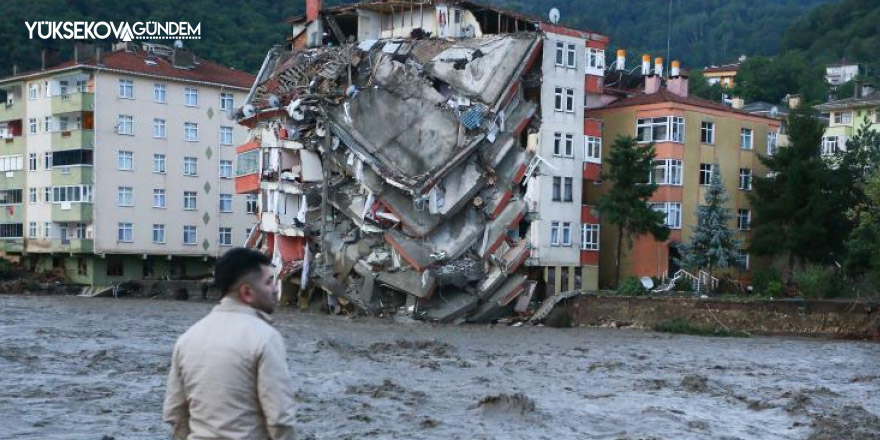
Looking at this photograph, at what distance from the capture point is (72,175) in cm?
7594

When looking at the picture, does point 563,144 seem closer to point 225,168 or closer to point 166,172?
point 225,168

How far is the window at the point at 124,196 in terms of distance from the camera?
76125 millimetres

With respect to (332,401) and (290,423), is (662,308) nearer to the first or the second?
(332,401)

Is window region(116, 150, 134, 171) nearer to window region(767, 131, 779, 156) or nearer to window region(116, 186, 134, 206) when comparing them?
window region(116, 186, 134, 206)

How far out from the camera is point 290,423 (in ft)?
25.4

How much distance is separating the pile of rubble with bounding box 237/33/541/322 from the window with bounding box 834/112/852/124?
40907mm

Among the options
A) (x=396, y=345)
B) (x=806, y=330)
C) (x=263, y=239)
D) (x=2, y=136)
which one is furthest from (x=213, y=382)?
(x=2, y=136)

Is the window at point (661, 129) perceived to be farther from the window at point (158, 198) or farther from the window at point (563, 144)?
the window at point (158, 198)

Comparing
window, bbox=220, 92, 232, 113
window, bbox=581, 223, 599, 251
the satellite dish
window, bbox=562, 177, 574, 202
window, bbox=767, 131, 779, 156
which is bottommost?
window, bbox=581, 223, 599, 251

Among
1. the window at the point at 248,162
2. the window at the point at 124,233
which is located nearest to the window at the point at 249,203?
the window at the point at 124,233

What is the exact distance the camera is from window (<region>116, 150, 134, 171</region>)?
76.4m

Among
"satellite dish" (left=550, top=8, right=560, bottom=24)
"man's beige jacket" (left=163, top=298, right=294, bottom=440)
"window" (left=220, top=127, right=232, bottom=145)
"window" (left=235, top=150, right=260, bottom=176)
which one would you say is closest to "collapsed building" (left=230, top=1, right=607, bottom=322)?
"window" (left=235, top=150, right=260, bottom=176)

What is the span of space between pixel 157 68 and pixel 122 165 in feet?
21.4

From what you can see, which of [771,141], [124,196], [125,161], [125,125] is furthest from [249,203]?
[771,141]
